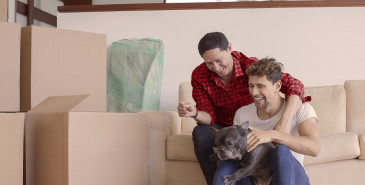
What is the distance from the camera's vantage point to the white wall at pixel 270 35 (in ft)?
9.66

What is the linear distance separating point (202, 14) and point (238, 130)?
1.76 metres

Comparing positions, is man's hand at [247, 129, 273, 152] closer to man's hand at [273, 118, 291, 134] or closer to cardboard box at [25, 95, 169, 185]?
man's hand at [273, 118, 291, 134]

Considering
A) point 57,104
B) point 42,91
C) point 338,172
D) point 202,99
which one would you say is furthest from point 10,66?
point 338,172

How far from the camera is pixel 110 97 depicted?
305 centimetres

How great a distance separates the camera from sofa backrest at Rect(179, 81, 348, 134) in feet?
8.34

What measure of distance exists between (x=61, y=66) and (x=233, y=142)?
74 centimetres

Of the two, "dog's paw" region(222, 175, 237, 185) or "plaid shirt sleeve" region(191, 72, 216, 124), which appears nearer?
"dog's paw" region(222, 175, 237, 185)

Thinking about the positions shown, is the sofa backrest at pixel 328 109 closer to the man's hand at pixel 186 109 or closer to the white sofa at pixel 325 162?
the white sofa at pixel 325 162

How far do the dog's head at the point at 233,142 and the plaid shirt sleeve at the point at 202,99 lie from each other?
0.42 meters

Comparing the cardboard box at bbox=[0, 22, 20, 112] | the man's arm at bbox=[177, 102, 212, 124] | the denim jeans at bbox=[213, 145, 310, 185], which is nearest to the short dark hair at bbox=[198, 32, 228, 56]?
the man's arm at bbox=[177, 102, 212, 124]

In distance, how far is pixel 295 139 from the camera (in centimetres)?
149

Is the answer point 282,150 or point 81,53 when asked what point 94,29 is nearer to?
point 81,53

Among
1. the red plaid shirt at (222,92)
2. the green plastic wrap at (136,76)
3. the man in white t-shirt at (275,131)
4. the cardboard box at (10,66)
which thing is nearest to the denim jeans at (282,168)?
the man in white t-shirt at (275,131)

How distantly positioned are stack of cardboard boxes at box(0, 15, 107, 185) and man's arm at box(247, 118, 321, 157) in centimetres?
61
